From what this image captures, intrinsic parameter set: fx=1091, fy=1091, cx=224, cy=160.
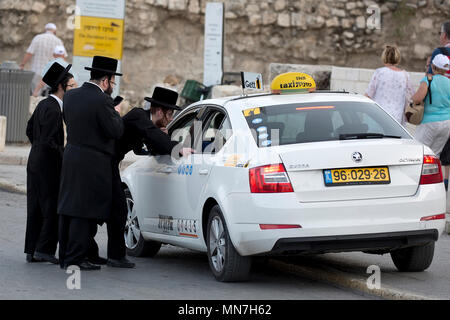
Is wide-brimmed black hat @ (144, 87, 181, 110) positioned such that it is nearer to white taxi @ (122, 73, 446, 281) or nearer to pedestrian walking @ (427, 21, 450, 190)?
white taxi @ (122, 73, 446, 281)

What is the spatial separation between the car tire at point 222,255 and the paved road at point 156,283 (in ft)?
0.27

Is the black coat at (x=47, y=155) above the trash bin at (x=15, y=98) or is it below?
below

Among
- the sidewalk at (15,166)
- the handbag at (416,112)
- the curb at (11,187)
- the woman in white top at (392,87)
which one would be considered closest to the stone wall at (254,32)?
the sidewalk at (15,166)

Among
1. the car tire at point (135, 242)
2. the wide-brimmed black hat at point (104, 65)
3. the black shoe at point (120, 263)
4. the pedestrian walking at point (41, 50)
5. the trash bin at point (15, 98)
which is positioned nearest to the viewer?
the wide-brimmed black hat at point (104, 65)

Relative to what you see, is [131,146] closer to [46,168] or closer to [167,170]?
[167,170]

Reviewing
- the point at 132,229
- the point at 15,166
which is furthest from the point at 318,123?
the point at 15,166

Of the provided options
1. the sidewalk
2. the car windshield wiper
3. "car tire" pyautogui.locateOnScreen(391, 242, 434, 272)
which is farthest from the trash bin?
the car windshield wiper

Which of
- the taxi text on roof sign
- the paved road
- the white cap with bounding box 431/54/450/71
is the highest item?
the white cap with bounding box 431/54/450/71

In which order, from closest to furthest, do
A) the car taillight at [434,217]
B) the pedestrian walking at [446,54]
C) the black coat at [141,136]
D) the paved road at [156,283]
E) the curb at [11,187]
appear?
the paved road at [156,283]
the car taillight at [434,217]
the black coat at [141,136]
the pedestrian walking at [446,54]
the curb at [11,187]

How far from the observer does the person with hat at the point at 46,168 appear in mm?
9844

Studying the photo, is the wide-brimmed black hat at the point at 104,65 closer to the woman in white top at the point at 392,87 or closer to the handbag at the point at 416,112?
the handbag at the point at 416,112

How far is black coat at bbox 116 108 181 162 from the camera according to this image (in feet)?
31.5

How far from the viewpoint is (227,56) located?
35219 millimetres
